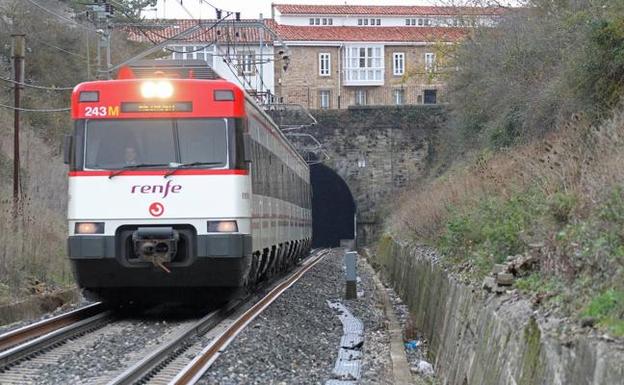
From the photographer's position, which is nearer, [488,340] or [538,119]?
[488,340]

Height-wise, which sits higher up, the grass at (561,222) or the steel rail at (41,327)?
the grass at (561,222)

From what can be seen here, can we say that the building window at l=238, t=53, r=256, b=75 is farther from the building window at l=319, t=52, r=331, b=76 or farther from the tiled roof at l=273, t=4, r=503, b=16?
the tiled roof at l=273, t=4, r=503, b=16

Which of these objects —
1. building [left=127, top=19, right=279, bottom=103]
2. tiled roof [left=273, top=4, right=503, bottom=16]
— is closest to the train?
building [left=127, top=19, right=279, bottom=103]

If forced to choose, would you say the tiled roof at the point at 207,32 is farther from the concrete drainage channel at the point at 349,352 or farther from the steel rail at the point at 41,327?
the concrete drainage channel at the point at 349,352

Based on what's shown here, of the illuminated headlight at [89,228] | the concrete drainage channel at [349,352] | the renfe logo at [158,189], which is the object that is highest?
the renfe logo at [158,189]

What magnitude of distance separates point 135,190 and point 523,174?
495 cm

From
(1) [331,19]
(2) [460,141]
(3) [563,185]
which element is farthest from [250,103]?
(1) [331,19]

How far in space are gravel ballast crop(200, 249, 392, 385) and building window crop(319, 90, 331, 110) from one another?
49.3 m

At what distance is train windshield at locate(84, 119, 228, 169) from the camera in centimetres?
1255

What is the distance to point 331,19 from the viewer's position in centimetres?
7900

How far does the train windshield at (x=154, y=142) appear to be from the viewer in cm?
1255

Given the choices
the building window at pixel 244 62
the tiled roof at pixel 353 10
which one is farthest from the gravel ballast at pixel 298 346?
the tiled roof at pixel 353 10

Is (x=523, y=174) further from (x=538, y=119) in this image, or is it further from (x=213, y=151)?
(x=538, y=119)

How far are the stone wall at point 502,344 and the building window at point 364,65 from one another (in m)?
56.2
